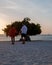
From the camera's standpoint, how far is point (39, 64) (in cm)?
1003

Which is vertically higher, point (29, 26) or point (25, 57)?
point (29, 26)

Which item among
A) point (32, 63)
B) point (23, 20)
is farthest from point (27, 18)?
point (32, 63)

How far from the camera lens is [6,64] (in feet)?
33.0

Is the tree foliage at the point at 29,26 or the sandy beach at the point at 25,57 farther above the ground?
the tree foliage at the point at 29,26

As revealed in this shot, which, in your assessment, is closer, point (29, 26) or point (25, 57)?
point (25, 57)

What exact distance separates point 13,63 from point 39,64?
992 millimetres

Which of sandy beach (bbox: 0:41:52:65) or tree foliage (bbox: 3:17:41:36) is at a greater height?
tree foliage (bbox: 3:17:41:36)

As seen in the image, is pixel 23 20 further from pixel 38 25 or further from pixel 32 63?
pixel 32 63

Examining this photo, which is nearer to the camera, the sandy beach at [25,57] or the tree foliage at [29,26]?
the sandy beach at [25,57]

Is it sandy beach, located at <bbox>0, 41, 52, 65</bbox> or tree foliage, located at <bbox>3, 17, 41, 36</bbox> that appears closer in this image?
sandy beach, located at <bbox>0, 41, 52, 65</bbox>

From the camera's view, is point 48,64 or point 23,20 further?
point 23,20

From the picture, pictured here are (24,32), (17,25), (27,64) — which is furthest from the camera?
(17,25)

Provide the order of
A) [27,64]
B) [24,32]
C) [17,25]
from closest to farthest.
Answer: [27,64] < [24,32] < [17,25]

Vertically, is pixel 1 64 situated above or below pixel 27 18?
below
